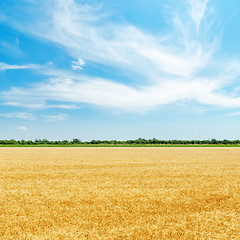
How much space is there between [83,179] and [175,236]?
23.1ft

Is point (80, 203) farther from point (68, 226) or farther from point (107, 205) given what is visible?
point (68, 226)

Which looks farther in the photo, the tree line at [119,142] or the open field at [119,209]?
the tree line at [119,142]

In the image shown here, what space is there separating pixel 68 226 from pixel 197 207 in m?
4.23

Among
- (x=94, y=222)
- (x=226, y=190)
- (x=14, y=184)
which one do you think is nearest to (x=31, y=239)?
(x=94, y=222)

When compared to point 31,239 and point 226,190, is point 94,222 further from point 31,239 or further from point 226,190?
point 226,190

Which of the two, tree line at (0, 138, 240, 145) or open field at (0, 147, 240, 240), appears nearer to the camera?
open field at (0, 147, 240, 240)

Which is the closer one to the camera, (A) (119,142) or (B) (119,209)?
(B) (119,209)

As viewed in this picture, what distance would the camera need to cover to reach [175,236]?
5.30 m

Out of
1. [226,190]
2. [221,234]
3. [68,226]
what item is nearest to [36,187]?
[68,226]

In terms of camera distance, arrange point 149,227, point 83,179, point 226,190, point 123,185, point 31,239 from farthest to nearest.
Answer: point 83,179
point 123,185
point 226,190
point 149,227
point 31,239

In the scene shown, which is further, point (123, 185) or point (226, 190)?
point (123, 185)

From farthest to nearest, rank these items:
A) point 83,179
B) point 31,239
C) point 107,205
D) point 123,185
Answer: point 83,179
point 123,185
point 107,205
point 31,239

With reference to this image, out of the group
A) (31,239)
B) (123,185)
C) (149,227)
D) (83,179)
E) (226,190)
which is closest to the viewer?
(31,239)

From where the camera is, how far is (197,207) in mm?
7363
